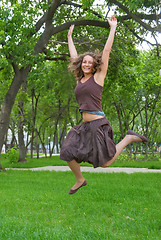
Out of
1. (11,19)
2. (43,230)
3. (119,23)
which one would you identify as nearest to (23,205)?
(43,230)

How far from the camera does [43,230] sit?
5344 millimetres

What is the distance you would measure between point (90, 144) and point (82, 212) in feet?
10.1

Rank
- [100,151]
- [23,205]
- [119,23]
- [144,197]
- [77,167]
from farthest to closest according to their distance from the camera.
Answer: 1. [119,23]
2. [144,197]
3. [23,205]
4. [77,167]
5. [100,151]

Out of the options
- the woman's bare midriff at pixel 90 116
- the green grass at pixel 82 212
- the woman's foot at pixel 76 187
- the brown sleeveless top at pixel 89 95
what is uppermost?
the brown sleeveless top at pixel 89 95

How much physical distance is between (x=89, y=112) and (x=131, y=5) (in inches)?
205

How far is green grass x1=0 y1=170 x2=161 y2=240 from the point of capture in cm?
518

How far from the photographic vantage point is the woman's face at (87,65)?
4.09 m

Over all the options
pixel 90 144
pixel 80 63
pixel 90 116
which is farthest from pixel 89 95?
pixel 90 144

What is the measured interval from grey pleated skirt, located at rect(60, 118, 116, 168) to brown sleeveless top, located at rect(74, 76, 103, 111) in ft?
0.73

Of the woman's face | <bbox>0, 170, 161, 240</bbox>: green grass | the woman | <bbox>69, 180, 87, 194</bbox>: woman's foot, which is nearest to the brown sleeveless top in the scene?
the woman

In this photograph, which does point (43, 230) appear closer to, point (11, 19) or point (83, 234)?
point (83, 234)

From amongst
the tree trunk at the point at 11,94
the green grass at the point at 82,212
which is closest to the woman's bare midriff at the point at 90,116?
the green grass at the point at 82,212

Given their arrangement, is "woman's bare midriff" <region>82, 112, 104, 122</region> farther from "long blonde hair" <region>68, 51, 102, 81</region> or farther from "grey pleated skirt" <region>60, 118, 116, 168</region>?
"long blonde hair" <region>68, 51, 102, 81</region>

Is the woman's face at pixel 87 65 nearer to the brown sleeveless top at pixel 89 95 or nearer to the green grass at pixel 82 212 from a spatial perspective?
the brown sleeveless top at pixel 89 95
